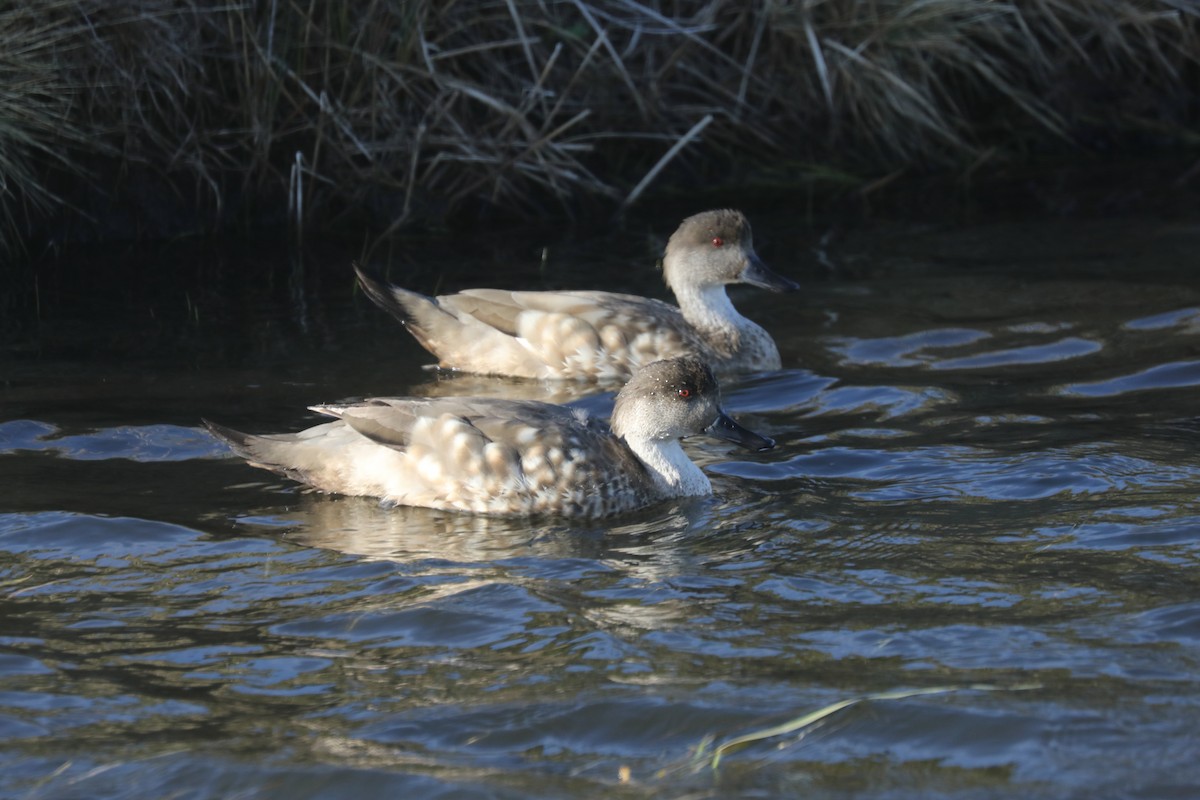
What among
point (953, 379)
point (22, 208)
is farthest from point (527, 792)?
point (22, 208)

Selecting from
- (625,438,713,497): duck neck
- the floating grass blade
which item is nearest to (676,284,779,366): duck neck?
(625,438,713,497): duck neck

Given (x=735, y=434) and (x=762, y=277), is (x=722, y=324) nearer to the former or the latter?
(x=762, y=277)

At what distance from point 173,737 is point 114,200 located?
6937 millimetres

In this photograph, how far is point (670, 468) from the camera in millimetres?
6812

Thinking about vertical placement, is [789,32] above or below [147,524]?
above

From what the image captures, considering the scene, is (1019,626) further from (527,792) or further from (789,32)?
(789,32)

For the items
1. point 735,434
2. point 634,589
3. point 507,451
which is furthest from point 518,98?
point 634,589

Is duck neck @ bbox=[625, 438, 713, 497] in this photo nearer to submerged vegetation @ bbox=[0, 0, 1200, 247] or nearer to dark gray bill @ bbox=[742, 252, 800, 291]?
dark gray bill @ bbox=[742, 252, 800, 291]

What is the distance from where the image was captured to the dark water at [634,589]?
4.32 m

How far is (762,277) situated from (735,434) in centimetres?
261

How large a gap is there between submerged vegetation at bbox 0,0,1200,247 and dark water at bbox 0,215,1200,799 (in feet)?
5.04

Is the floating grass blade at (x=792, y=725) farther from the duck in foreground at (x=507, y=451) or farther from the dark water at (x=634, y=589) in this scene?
the duck in foreground at (x=507, y=451)

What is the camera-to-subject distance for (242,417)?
7578mm

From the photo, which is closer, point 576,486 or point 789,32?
point 576,486
